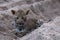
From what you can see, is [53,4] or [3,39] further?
[53,4]

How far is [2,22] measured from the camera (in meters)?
6.72

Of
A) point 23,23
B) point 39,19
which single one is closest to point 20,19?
point 23,23

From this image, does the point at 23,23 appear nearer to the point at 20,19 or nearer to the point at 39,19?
the point at 20,19

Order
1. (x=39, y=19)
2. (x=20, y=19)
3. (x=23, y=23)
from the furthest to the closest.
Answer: (x=39, y=19), (x=23, y=23), (x=20, y=19)

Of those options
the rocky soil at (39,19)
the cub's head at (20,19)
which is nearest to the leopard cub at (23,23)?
the cub's head at (20,19)

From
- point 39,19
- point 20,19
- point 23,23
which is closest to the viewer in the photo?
point 20,19

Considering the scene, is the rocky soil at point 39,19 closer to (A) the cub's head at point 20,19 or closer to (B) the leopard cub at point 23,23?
(B) the leopard cub at point 23,23

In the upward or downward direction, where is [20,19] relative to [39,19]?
downward

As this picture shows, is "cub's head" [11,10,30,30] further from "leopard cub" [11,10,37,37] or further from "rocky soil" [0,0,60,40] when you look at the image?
"rocky soil" [0,0,60,40]

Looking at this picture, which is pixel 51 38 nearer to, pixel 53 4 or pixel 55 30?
pixel 55 30

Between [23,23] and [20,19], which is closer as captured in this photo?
[20,19]

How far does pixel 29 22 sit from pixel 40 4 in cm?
427

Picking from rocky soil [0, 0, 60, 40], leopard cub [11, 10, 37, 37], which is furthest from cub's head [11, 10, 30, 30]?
rocky soil [0, 0, 60, 40]

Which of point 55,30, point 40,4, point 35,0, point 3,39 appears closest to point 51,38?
point 55,30
